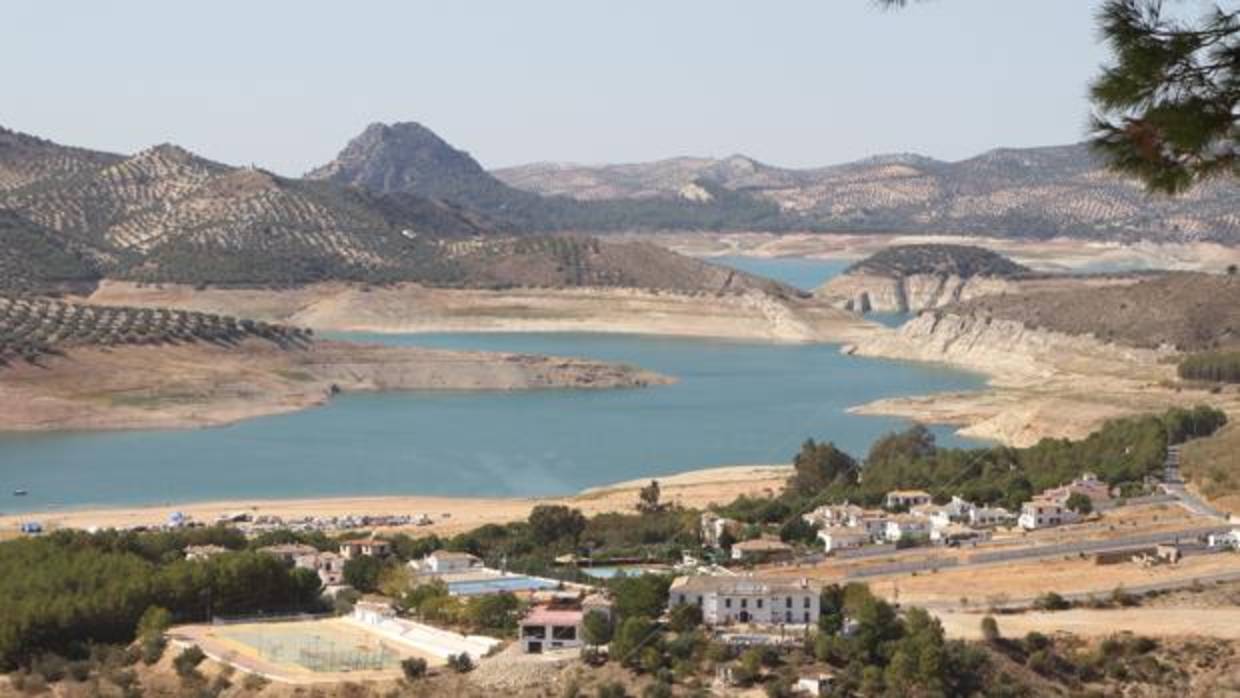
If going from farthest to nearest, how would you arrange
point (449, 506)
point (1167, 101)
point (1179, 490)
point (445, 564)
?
point (449, 506), point (1179, 490), point (445, 564), point (1167, 101)

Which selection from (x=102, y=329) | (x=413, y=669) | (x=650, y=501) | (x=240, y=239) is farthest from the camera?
(x=240, y=239)

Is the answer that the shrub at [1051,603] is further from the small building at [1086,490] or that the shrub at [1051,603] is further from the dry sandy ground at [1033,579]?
the small building at [1086,490]

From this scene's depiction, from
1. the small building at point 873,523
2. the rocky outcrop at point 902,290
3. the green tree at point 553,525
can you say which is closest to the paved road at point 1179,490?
the small building at point 873,523

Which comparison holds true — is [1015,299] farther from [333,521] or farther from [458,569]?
[458,569]

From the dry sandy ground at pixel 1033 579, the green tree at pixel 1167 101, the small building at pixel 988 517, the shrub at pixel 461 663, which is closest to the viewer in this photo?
the green tree at pixel 1167 101

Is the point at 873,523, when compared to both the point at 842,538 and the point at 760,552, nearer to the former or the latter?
the point at 842,538

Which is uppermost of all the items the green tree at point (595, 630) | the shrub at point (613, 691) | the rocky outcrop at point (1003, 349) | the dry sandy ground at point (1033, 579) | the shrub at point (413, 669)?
the green tree at point (595, 630)

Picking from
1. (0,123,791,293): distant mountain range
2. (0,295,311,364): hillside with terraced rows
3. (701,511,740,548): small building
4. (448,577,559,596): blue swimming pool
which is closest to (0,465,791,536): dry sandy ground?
(701,511,740,548): small building

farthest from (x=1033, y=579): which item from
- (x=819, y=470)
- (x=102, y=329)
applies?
(x=102, y=329)
